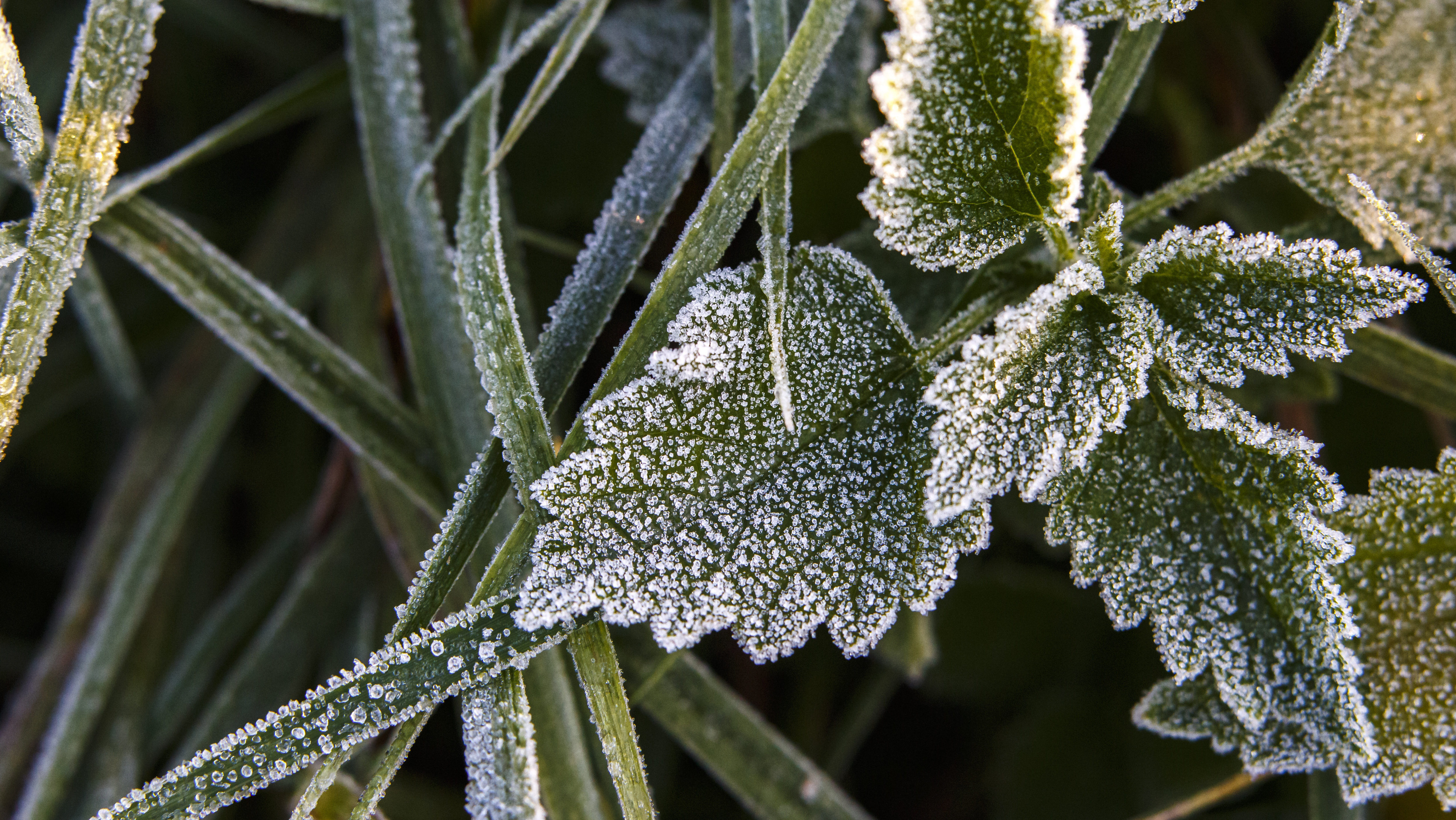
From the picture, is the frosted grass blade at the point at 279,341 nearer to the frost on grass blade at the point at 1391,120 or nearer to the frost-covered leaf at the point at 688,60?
the frost-covered leaf at the point at 688,60

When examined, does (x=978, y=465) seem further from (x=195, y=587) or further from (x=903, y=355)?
(x=195, y=587)

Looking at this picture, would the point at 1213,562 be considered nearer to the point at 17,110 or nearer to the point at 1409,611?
the point at 1409,611

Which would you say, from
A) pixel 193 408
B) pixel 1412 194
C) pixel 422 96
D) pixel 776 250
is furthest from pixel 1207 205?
pixel 193 408

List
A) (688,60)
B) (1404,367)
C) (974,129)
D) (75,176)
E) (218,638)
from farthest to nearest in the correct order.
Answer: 1. (218,638)
2. (688,60)
3. (1404,367)
4. (75,176)
5. (974,129)

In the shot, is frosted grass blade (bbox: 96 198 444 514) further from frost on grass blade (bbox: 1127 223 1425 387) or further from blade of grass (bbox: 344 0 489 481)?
frost on grass blade (bbox: 1127 223 1425 387)

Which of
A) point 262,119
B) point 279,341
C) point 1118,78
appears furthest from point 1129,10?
point 262,119

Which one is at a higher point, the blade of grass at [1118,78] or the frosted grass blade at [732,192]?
the frosted grass blade at [732,192]

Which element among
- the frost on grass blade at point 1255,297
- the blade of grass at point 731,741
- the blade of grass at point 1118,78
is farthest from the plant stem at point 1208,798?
the blade of grass at point 1118,78
